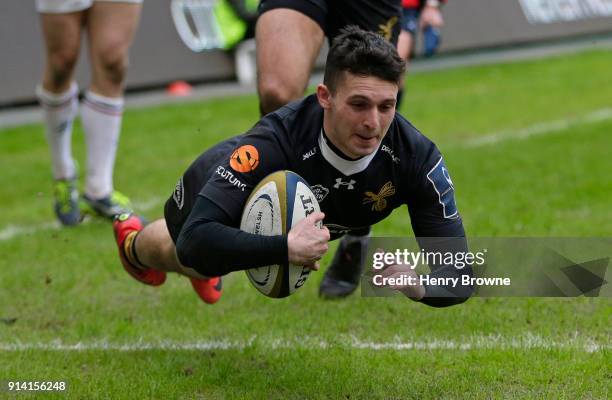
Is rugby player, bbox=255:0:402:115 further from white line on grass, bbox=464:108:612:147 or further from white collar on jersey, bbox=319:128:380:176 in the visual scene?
white line on grass, bbox=464:108:612:147

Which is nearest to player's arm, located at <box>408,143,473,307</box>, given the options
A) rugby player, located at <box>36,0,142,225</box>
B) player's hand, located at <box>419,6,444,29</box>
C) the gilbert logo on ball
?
the gilbert logo on ball

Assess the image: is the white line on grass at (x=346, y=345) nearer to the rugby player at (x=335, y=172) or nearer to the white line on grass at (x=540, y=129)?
the rugby player at (x=335, y=172)

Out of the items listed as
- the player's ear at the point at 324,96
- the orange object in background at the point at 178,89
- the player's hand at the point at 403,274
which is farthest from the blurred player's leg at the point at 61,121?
the orange object in background at the point at 178,89

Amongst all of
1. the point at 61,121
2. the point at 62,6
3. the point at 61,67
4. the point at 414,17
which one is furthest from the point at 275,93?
the point at 414,17

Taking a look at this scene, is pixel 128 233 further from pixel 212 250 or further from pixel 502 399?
pixel 502 399

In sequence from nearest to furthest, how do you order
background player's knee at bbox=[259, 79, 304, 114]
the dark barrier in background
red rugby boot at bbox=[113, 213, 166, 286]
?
background player's knee at bbox=[259, 79, 304, 114] < red rugby boot at bbox=[113, 213, 166, 286] < the dark barrier in background

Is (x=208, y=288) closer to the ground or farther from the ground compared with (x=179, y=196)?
closer to the ground

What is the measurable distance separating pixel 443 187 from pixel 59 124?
3781mm

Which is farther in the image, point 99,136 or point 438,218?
point 99,136

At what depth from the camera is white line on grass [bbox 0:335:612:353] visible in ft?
14.5

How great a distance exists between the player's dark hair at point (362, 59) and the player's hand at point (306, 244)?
0.60 m

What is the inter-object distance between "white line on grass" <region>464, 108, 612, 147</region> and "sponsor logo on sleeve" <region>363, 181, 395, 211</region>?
6.00 metres

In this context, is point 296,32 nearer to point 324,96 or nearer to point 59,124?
point 324,96

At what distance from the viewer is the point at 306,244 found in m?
3.65
